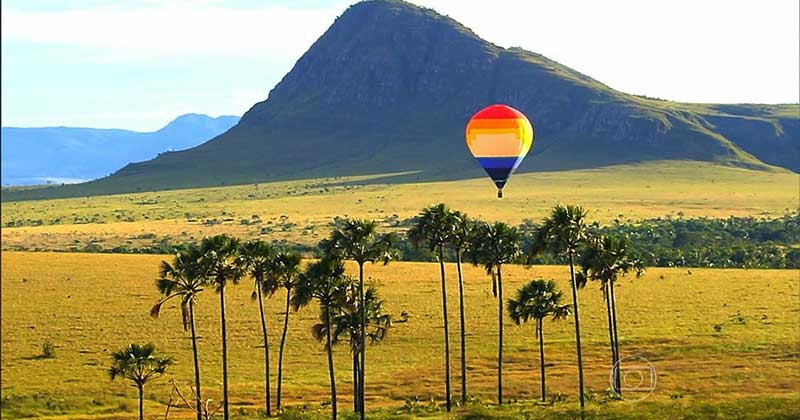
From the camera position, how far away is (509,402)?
46031 mm

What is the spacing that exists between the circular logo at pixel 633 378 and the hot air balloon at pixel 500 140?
1294 centimetres

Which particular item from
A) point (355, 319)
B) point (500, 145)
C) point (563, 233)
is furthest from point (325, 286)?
point (500, 145)

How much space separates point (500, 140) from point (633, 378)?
16331mm

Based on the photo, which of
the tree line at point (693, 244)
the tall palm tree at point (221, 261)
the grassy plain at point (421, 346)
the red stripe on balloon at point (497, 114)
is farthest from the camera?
the tree line at point (693, 244)

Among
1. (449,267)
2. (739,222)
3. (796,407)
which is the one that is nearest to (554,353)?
(796,407)

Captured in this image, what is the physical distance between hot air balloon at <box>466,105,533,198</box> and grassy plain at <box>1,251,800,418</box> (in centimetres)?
1096

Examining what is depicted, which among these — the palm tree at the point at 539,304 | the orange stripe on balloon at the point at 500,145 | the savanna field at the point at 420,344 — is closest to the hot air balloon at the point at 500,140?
the orange stripe on balloon at the point at 500,145

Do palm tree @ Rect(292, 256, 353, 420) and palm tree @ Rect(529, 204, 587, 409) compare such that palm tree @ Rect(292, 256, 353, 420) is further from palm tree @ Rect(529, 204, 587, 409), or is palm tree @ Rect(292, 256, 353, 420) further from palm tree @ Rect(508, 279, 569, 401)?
palm tree @ Rect(529, 204, 587, 409)

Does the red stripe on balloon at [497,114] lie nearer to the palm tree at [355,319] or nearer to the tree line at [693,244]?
the palm tree at [355,319]

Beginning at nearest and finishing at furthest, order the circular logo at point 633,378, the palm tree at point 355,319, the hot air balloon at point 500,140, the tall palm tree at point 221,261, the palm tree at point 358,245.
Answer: the tall palm tree at point 221,261, the palm tree at point 358,245, the palm tree at point 355,319, the circular logo at point 633,378, the hot air balloon at point 500,140

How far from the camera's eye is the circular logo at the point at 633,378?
4788cm

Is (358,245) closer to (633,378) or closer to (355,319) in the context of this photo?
(355,319)

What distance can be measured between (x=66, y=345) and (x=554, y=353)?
29.4 metres

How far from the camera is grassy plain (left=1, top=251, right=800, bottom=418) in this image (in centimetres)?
4603
